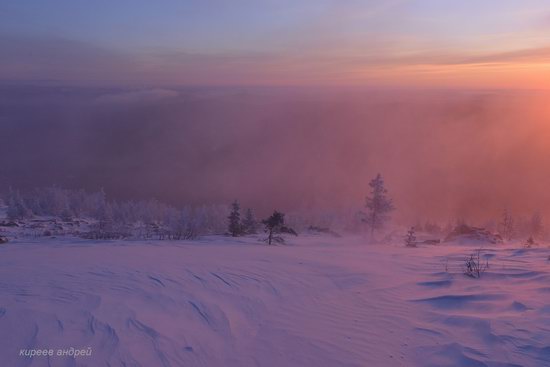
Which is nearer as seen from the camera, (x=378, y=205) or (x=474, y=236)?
(x=474, y=236)

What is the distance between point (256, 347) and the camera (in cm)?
760

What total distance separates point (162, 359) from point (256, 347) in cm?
163

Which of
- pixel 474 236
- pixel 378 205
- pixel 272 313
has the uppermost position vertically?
pixel 378 205

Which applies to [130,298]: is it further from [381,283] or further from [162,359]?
[381,283]

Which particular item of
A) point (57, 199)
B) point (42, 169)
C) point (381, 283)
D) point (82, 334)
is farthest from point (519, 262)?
point (42, 169)

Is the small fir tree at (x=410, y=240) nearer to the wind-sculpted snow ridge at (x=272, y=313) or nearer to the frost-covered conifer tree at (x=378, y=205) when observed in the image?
the frost-covered conifer tree at (x=378, y=205)

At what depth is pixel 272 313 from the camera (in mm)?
9391

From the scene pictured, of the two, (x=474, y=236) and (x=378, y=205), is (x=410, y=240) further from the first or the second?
(x=378, y=205)

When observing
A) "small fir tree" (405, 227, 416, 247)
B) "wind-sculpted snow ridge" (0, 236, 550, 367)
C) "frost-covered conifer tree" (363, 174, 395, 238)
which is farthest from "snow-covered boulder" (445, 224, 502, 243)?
"wind-sculpted snow ridge" (0, 236, 550, 367)

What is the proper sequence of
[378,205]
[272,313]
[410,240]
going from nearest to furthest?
[272,313]
[410,240]
[378,205]

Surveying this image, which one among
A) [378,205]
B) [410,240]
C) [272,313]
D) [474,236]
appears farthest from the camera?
[378,205]

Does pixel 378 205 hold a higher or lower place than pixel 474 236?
higher

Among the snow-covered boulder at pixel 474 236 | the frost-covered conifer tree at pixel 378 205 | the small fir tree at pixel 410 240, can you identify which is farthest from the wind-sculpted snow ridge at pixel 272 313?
the frost-covered conifer tree at pixel 378 205

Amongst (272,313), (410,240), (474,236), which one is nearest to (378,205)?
(410,240)
